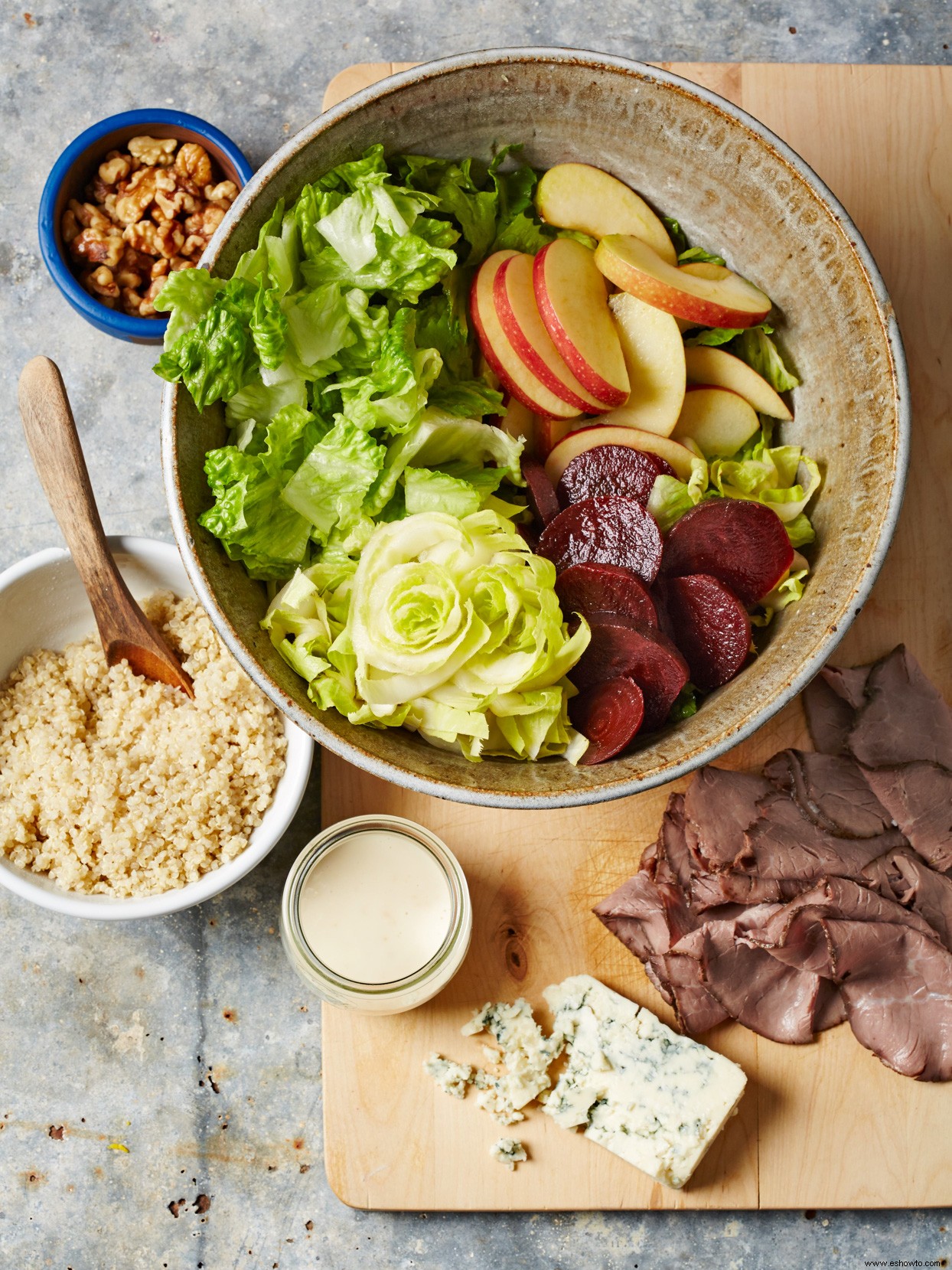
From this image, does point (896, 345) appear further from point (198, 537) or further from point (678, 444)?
point (198, 537)

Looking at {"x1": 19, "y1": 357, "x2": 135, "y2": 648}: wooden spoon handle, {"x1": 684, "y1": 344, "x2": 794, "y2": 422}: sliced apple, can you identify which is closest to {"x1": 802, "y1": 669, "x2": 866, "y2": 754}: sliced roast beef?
{"x1": 684, "y1": 344, "x2": 794, "y2": 422}: sliced apple

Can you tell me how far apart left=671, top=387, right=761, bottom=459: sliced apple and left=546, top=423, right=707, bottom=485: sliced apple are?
45 mm

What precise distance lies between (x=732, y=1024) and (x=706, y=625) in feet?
2.19

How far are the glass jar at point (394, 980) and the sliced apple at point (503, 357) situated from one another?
674 millimetres

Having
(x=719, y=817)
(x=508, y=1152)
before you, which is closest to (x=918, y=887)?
(x=719, y=817)

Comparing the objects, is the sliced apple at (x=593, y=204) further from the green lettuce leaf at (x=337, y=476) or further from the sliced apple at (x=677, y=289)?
the green lettuce leaf at (x=337, y=476)

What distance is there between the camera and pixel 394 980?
158 cm

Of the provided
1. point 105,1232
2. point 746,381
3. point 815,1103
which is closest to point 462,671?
point 746,381

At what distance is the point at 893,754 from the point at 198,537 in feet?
3.73

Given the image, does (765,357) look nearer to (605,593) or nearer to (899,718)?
(605,593)

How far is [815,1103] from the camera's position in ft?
5.44

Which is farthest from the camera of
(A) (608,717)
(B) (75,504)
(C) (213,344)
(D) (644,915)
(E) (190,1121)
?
(E) (190,1121)

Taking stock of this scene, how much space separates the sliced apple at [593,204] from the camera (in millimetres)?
1562

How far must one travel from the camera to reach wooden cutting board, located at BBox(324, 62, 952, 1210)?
164 centimetres
